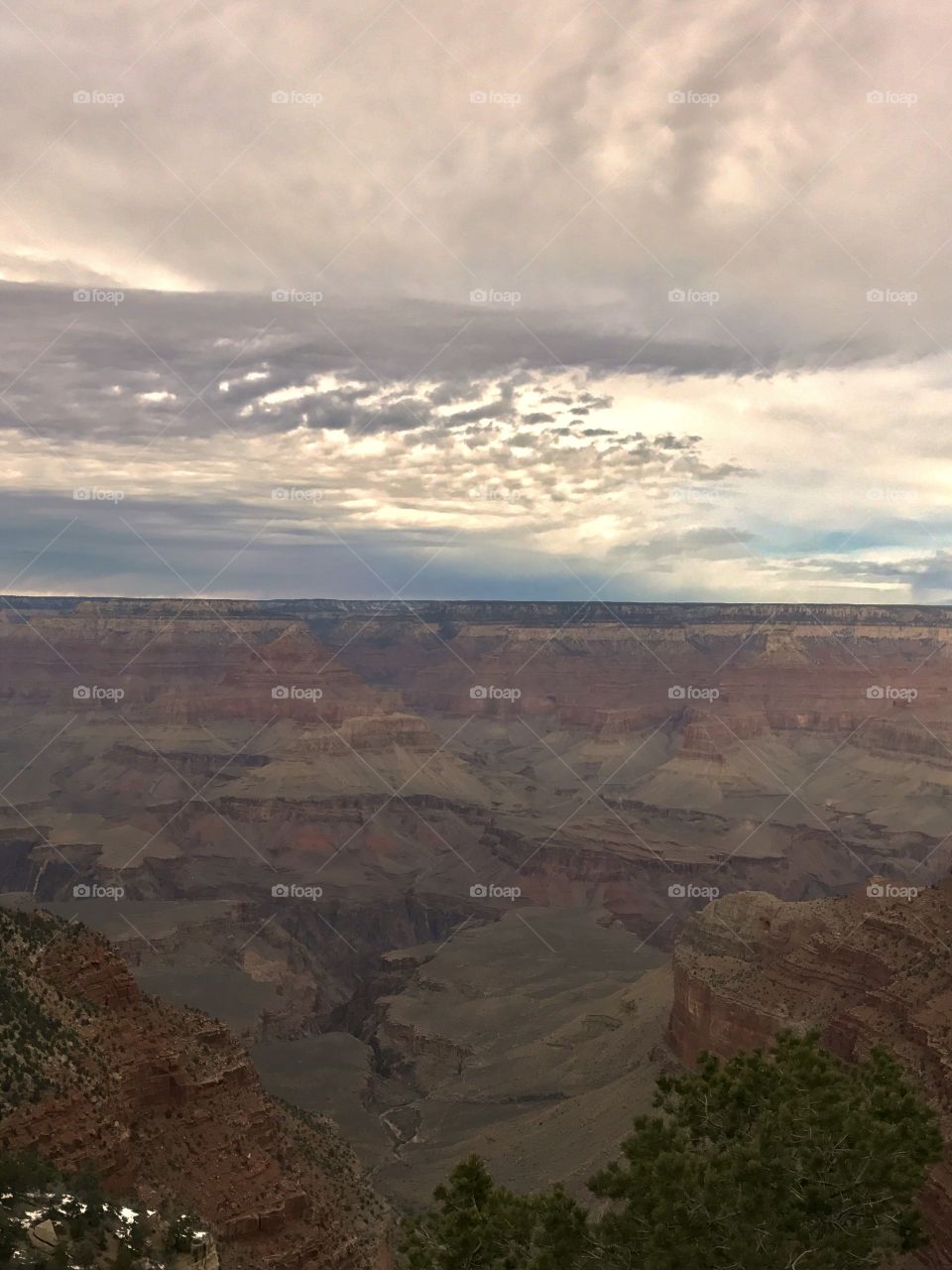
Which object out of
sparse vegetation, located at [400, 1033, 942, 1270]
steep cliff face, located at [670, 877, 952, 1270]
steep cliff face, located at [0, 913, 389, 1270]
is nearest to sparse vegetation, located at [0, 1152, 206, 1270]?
steep cliff face, located at [0, 913, 389, 1270]

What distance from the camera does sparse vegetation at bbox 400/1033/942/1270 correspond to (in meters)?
18.1

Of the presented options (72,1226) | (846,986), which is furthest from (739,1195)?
(846,986)

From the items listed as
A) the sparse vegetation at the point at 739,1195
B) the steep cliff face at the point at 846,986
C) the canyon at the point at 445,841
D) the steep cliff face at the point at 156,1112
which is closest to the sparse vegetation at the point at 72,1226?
the steep cliff face at the point at 156,1112

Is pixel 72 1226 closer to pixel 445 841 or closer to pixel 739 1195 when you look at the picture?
pixel 739 1195

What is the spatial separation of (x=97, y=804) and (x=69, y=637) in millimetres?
49175

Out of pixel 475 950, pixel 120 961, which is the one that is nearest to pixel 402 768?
pixel 475 950

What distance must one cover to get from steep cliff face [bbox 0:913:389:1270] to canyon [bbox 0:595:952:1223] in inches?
595

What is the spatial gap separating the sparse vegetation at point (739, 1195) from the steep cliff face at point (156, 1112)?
730 centimetres

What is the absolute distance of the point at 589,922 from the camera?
9556 centimetres

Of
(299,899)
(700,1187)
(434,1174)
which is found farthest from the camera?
(299,899)

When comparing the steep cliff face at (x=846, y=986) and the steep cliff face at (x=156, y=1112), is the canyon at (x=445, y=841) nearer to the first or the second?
the steep cliff face at (x=846, y=986)

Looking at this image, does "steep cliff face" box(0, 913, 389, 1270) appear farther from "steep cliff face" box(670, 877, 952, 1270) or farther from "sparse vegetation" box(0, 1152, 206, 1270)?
"steep cliff face" box(670, 877, 952, 1270)

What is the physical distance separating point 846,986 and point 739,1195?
26156 mm

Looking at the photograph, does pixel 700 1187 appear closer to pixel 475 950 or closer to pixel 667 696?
pixel 475 950
